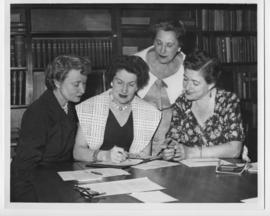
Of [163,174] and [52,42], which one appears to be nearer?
[163,174]

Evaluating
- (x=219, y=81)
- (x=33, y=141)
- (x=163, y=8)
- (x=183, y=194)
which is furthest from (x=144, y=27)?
(x=183, y=194)

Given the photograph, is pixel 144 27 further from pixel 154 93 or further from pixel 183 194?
pixel 183 194

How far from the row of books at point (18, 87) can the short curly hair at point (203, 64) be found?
977 mm

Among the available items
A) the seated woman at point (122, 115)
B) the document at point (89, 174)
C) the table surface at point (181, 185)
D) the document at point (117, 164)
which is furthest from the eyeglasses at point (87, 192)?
the seated woman at point (122, 115)

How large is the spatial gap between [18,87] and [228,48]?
135 centimetres

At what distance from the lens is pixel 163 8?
2.05 metres

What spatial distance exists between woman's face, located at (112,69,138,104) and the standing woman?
0.27ft

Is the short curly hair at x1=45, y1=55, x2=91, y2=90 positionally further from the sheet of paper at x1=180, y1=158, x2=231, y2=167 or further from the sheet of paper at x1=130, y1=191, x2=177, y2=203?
the sheet of paper at x1=130, y1=191, x2=177, y2=203

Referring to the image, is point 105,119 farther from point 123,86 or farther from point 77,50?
point 77,50

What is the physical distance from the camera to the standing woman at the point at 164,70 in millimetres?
2391

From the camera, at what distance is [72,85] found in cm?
233

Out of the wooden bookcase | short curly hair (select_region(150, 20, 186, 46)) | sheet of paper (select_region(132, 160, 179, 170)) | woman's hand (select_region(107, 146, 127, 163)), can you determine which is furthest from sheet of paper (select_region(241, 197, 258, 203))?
short curly hair (select_region(150, 20, 186, 46))

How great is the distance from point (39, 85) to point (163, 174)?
3.51 ft

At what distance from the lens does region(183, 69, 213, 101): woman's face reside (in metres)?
2.39
